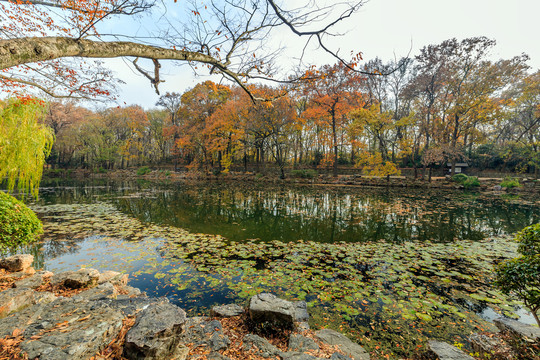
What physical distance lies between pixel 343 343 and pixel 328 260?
2557 millimetres

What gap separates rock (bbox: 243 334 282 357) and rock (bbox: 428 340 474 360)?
1.74 meters

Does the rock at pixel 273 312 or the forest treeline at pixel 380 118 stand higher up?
the forest treeline at pixel 380 118

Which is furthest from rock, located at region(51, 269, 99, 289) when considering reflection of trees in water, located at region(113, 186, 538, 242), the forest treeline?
the forest treeline

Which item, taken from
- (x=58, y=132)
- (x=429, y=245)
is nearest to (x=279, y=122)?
(x=429, y=245)

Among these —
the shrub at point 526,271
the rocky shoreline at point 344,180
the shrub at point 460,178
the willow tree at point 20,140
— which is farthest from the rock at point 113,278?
the shrub at point 460,178

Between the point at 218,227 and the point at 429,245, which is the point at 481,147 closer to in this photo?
the point at 429,245

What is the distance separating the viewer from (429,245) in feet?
20.1

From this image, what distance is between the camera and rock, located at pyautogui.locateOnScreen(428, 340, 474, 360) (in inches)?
89.2

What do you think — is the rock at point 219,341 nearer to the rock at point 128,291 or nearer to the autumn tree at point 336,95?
the rock at point 128,291

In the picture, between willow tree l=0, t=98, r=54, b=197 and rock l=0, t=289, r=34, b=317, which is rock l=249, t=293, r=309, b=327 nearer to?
rock l=0, t=289, r=34, b=317

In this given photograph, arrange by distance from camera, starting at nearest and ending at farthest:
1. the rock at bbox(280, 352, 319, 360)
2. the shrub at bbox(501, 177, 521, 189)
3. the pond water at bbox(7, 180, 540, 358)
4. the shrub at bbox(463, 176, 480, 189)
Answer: the rock at bbox(280, 352, 319, 360) → the pond water at bbox(7, 180, 540, 358) → the shrub at bbox(501, 177, 521, 189) → the shrub at bbox(463, 176, 480, 189)

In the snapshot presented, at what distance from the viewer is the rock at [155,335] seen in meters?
1.68

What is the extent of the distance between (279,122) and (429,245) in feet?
58.6

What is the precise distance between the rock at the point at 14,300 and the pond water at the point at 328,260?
1613 mm
